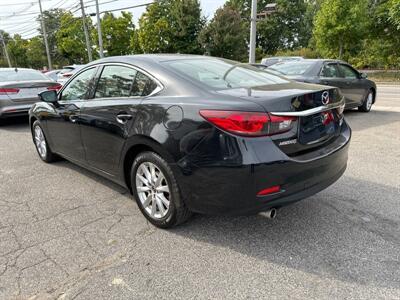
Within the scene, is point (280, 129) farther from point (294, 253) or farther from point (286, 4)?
point (286, 4)

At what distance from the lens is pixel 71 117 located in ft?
12.9

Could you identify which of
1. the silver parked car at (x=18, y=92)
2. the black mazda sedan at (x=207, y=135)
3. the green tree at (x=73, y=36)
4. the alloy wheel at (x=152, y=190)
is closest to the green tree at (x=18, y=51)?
the green tree at (x=73, y=36)

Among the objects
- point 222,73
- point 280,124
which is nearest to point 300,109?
point 280,124

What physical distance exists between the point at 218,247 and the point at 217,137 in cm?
98

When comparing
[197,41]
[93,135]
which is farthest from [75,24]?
[93,135]

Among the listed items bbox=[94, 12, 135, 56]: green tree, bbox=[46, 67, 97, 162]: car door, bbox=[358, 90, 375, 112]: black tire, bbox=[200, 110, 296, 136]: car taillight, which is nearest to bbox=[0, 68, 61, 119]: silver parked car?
bbox=[46, 67, 97, 162]: car door

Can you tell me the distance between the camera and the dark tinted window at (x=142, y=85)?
301 cm

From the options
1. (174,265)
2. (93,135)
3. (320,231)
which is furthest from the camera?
(93,135)

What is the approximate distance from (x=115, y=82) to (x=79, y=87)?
819 millimetres

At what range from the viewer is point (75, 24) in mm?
47031

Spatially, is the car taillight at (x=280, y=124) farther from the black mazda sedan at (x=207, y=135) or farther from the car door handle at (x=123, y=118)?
the car door handle at (x=123, y=118)

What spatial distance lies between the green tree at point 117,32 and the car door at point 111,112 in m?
41.1

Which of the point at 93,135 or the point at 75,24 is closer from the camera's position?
the point at 93,135

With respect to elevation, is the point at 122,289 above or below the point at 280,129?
below
